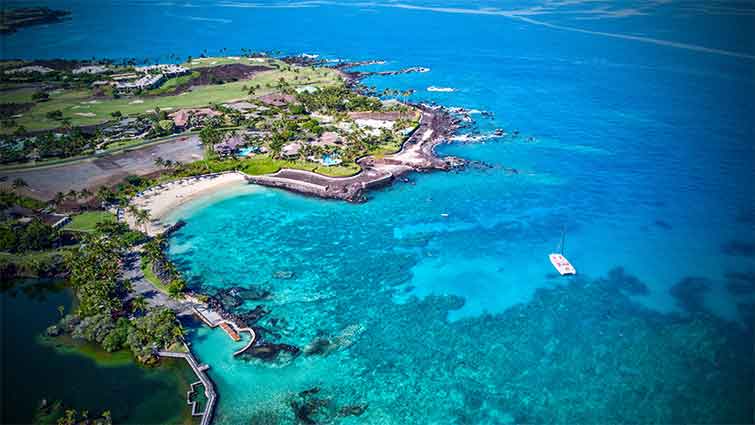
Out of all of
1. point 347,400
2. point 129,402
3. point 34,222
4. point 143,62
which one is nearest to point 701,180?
point 347,400

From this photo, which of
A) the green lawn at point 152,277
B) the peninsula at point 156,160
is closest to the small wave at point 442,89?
the peninsula at point 156,160

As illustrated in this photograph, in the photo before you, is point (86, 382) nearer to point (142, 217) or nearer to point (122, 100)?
point (142, 217)

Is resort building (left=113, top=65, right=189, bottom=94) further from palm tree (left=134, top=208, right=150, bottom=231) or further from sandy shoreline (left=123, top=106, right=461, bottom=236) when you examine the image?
palm tree (left=134, top=208, right=150, bottom=231)

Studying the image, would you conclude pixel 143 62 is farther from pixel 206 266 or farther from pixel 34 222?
pixel 206 266

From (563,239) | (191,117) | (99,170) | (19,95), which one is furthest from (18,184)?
(563,239)

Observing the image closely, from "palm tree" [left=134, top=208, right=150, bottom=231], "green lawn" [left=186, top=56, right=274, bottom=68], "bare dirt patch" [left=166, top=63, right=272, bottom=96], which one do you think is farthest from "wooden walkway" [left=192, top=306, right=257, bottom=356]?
"green lawn" [left=186, top=56, right=274, bottom=68]

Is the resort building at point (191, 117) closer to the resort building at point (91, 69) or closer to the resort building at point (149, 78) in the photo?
the resort building at point (149, 78)
